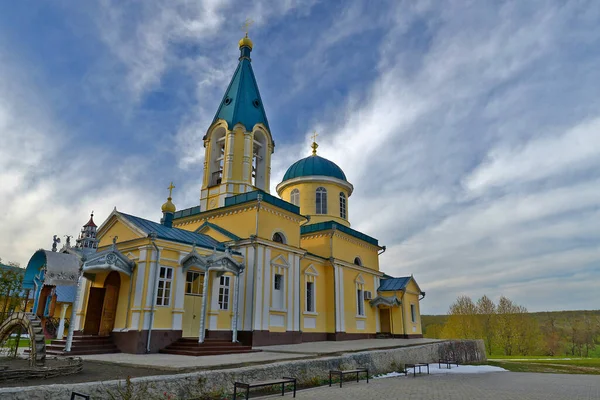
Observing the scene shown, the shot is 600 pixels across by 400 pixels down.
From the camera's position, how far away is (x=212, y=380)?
25.1ft

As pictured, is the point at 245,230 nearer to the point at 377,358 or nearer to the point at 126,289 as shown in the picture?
the point at 126,289

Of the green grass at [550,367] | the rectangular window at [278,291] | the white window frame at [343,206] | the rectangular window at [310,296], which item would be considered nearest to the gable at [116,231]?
the rectangular window at [278,291]

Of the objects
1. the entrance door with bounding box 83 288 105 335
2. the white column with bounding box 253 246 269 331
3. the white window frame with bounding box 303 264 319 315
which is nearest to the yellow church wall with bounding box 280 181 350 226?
the white window frame with bounding box 303 264 319 315

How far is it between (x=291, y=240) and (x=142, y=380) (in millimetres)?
12232

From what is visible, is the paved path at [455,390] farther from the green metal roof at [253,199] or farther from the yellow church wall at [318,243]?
the yellow church wall at [318,243]

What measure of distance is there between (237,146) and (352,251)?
31.0 feet

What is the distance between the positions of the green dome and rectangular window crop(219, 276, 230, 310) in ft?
39.8

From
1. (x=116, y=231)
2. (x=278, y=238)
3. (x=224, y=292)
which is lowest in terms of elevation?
(x=224, y=292)

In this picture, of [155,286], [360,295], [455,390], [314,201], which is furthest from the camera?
[314,201]

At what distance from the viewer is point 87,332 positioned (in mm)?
13586

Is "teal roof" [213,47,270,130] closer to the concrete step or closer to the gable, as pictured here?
the gable

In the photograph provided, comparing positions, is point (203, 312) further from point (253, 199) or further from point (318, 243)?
point (318, 243)

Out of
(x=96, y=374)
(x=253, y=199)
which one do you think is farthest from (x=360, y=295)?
(x=96, y=374)

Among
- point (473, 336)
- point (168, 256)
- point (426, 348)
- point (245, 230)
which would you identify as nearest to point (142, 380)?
point (168, 256)
